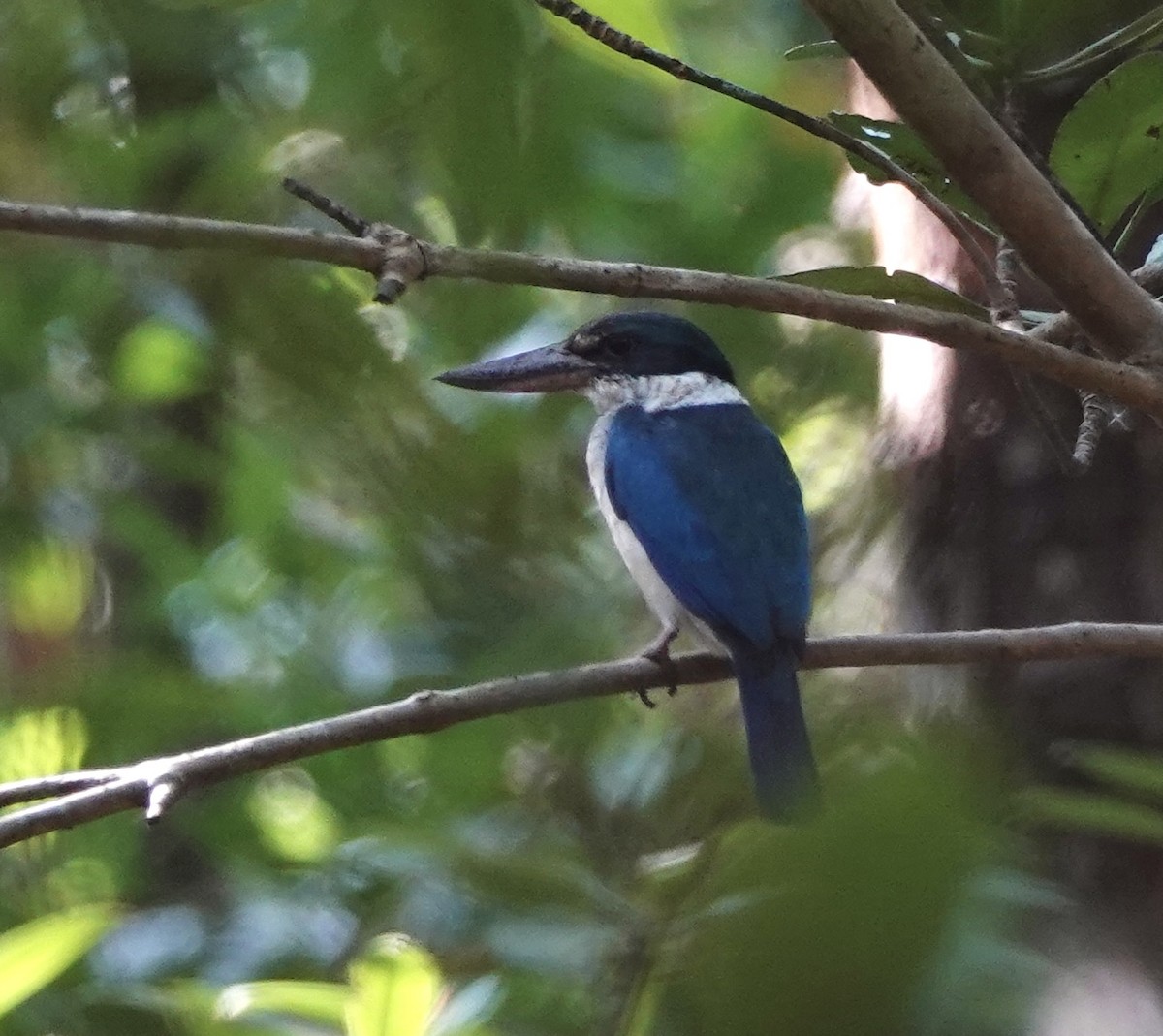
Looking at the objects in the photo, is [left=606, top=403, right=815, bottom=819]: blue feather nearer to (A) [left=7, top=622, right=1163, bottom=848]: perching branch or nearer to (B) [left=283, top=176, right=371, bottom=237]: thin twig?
(A) [left=7, top=622, right=1163, bottom=848]: perching branch

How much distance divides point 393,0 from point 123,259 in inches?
46.4

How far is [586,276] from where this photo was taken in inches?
45.7

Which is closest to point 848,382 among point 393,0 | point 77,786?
point 393,0

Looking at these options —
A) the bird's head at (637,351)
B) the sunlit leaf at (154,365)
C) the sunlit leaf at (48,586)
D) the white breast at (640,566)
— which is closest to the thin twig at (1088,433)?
the white breast at (640,566)

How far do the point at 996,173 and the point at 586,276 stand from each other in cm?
32

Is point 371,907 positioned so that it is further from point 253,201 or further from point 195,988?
point 253,201

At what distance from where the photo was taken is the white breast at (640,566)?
2.22 m

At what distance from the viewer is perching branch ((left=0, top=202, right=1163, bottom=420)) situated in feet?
3.60

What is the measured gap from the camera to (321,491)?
2.61 meters

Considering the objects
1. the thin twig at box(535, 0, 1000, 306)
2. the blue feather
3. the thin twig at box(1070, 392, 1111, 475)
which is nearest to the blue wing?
the blue feather

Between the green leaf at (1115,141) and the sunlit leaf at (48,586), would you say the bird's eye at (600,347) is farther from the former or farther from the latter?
the green leaf at (1115,141)

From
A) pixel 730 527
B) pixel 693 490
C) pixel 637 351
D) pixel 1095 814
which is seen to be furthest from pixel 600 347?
pixel 1095 814

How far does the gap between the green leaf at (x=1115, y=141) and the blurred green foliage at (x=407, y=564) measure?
16.1 inches

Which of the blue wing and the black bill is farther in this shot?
the black bill
